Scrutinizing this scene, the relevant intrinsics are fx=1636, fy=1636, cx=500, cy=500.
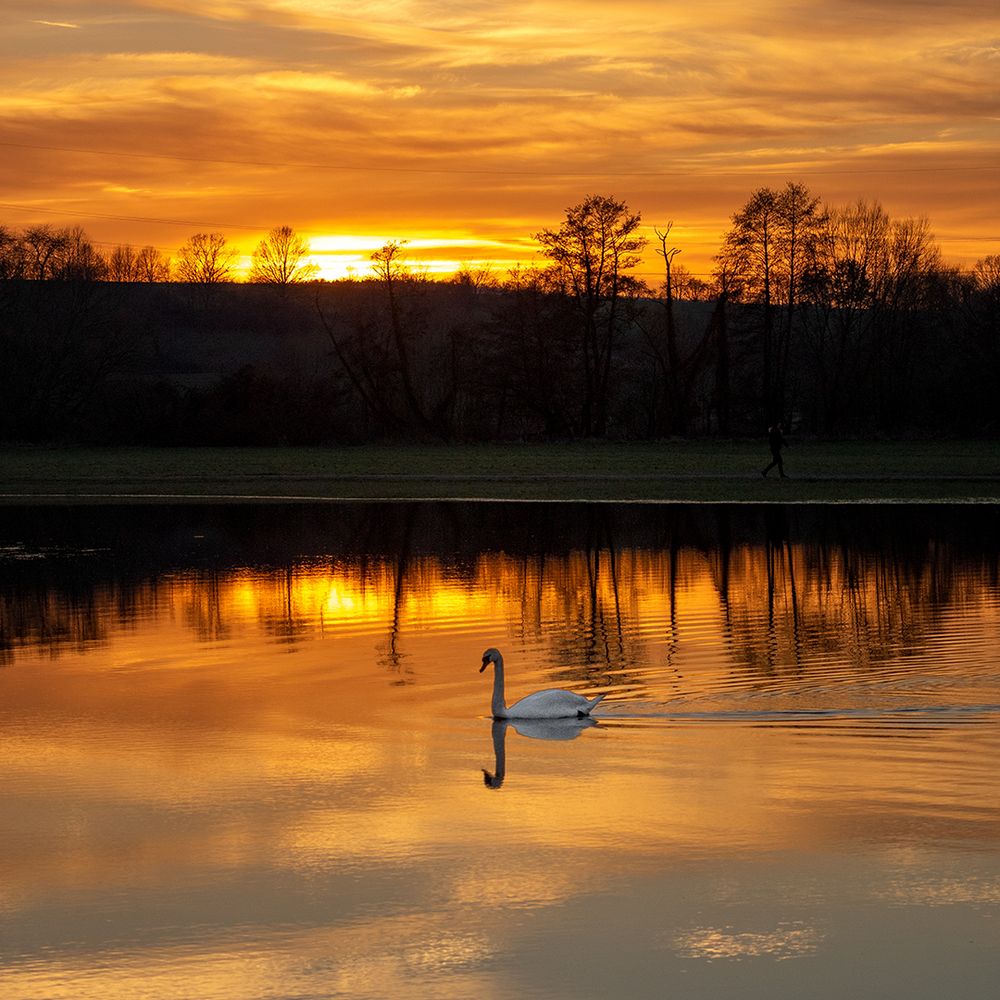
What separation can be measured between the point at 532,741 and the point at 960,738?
2822mm

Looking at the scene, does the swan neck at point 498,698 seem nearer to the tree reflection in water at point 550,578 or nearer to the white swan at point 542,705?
the white swan at point 542,705

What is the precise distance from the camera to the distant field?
39.8 metres

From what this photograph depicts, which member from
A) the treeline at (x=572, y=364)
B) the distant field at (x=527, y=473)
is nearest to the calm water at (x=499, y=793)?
the distant field at (x=527, y=473)

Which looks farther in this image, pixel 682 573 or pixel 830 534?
pixel 830 534

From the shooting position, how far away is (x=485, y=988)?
6328 mm

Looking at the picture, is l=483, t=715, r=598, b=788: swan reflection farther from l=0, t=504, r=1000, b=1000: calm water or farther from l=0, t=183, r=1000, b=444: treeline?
l=0, t=183, r=1000, b=444: treeline

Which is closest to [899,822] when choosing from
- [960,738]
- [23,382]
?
[960,738]

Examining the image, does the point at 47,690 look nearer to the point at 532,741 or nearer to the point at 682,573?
the point at 532,741

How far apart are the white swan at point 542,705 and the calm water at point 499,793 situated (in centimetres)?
20

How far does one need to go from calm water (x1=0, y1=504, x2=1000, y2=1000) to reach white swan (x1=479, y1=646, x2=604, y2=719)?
20 cm

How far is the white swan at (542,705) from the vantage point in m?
11.5

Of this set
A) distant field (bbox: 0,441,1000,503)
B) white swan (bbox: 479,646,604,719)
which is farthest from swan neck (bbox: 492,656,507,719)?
distant field (bbox: 0,441,1000,503)

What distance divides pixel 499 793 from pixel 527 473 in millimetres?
38268

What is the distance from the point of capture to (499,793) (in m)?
9.48
